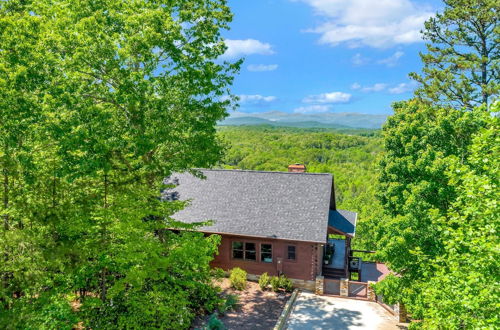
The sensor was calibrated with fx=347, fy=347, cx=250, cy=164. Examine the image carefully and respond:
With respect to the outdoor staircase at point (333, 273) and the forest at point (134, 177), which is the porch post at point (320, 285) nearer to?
the outdoor staircase at point (333, 273)

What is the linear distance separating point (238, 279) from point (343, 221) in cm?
921

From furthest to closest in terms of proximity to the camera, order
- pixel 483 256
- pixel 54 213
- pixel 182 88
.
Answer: pixel 182 88, pixel 54 213, pixel 483 256

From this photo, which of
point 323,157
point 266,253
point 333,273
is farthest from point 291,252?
point 323,157

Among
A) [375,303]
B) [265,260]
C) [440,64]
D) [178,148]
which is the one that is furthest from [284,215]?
[440,64]

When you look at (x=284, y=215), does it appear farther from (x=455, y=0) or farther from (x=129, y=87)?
(x=455, y=0)

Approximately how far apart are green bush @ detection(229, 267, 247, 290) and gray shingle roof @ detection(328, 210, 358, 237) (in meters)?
7.22

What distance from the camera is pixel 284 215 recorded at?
23.1m

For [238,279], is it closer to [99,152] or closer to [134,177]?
[134,177]

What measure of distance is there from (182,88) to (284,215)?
11.4 metres

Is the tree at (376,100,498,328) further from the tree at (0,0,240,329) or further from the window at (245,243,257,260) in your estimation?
the window at (245,243,257,260)

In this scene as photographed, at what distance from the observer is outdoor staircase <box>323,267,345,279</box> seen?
23578 mm

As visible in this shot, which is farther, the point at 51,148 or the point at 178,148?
the point at 178,148

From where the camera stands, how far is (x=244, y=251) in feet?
76.9

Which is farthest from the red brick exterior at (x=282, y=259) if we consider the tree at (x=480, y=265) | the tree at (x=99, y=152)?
the tree at (x=480, y=265)
